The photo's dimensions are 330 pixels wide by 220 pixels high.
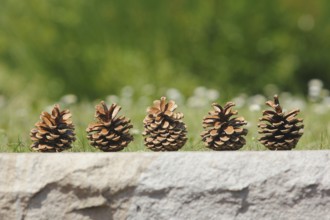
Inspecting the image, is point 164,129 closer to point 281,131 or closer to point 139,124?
point 281,131

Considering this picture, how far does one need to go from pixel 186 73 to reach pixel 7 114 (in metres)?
2.32

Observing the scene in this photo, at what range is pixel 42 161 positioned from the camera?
8.97 feet

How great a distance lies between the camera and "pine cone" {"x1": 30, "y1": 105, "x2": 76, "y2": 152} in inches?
119

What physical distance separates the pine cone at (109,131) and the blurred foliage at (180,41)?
421 centimetres

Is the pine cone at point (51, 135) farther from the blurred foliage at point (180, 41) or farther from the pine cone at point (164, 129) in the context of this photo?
the blurred foliage at point (180, 41)

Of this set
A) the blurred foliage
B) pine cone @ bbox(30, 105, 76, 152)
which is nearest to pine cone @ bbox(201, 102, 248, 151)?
pine cone @ bbox(30, 105, 76, 152)

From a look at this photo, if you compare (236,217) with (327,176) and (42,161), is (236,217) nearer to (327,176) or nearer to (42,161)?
(327,176)

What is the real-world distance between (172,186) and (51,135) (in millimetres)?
647

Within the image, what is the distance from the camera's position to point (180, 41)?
7.49m

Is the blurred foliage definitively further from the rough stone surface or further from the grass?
the rough stone surface

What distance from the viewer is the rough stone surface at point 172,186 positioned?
2.63 m

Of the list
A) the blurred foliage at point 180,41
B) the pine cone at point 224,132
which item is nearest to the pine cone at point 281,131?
the pine cone at point 224,132

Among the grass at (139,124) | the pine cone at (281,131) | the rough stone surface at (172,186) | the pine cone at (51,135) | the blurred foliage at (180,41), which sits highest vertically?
the blurred foliage at (180,41)

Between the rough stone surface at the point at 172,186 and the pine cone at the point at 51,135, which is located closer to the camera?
the rough stone surface at the point at 172,186
